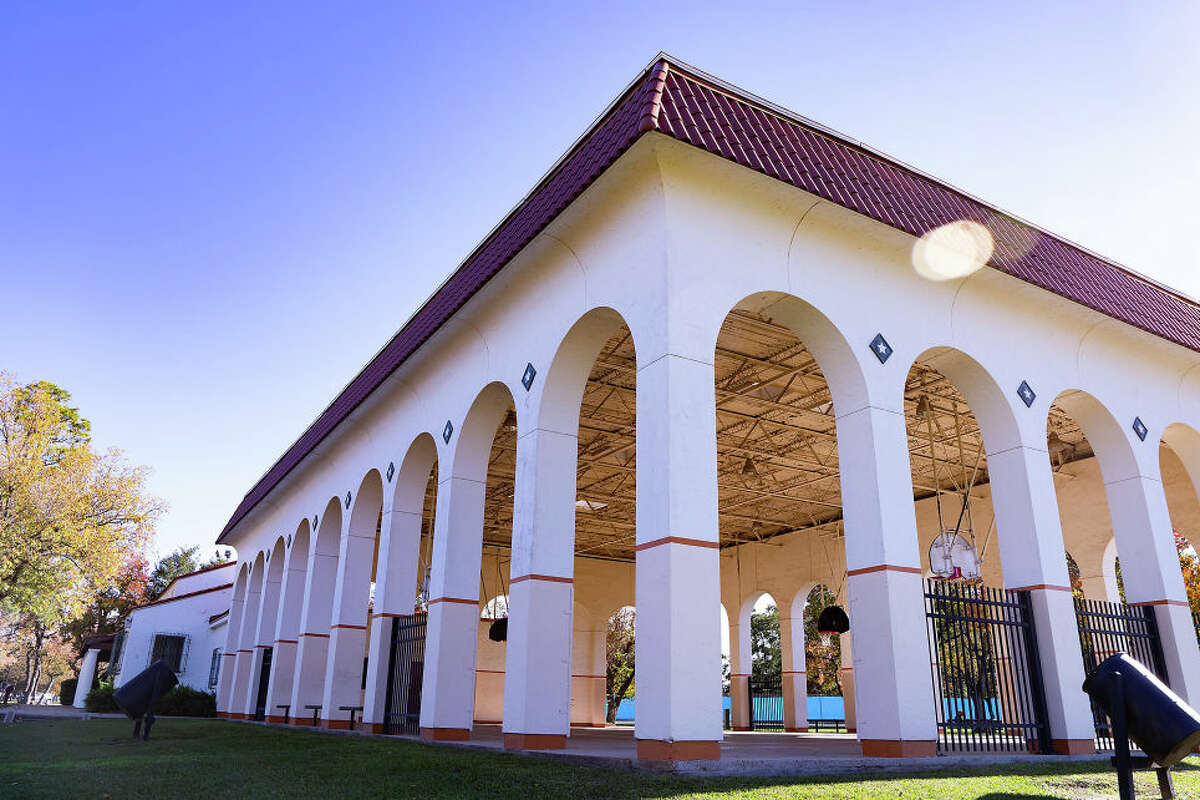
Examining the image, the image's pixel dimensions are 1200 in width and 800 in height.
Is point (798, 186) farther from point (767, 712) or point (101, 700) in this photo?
point (101, 700)

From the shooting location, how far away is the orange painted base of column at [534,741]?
8.37 m

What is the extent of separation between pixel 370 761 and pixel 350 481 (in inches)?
355

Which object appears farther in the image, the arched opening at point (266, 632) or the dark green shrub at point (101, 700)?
the dark green shrub at point (101, 700)

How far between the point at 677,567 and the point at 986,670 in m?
3.95

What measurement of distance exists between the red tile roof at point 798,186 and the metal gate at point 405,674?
4.27 m

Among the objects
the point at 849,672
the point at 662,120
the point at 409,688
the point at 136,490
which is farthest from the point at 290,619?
the point at 662,120

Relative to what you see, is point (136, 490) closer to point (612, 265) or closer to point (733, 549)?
point (733, 549)

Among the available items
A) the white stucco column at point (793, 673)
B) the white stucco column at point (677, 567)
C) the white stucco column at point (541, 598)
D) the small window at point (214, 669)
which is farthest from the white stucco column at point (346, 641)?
the small window at point (214, 669)

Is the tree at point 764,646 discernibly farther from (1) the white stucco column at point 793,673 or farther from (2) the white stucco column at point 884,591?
(2) the white stucco column at point 884,591

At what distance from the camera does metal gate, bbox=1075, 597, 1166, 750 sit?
31.7 feet

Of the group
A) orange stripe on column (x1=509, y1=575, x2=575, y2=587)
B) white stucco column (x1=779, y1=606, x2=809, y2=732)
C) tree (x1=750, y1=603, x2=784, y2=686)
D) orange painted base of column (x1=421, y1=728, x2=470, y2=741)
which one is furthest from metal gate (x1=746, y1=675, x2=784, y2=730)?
tree (x1=750, y1=603, x2=784, y2=686)

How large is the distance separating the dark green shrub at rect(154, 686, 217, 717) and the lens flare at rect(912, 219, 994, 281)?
2450 cm

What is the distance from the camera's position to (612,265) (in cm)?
859

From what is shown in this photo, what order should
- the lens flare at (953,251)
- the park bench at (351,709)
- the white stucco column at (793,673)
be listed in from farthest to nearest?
the white stucco column at (793,673), the park bench at (351,709), the lens flare at (953,251)
